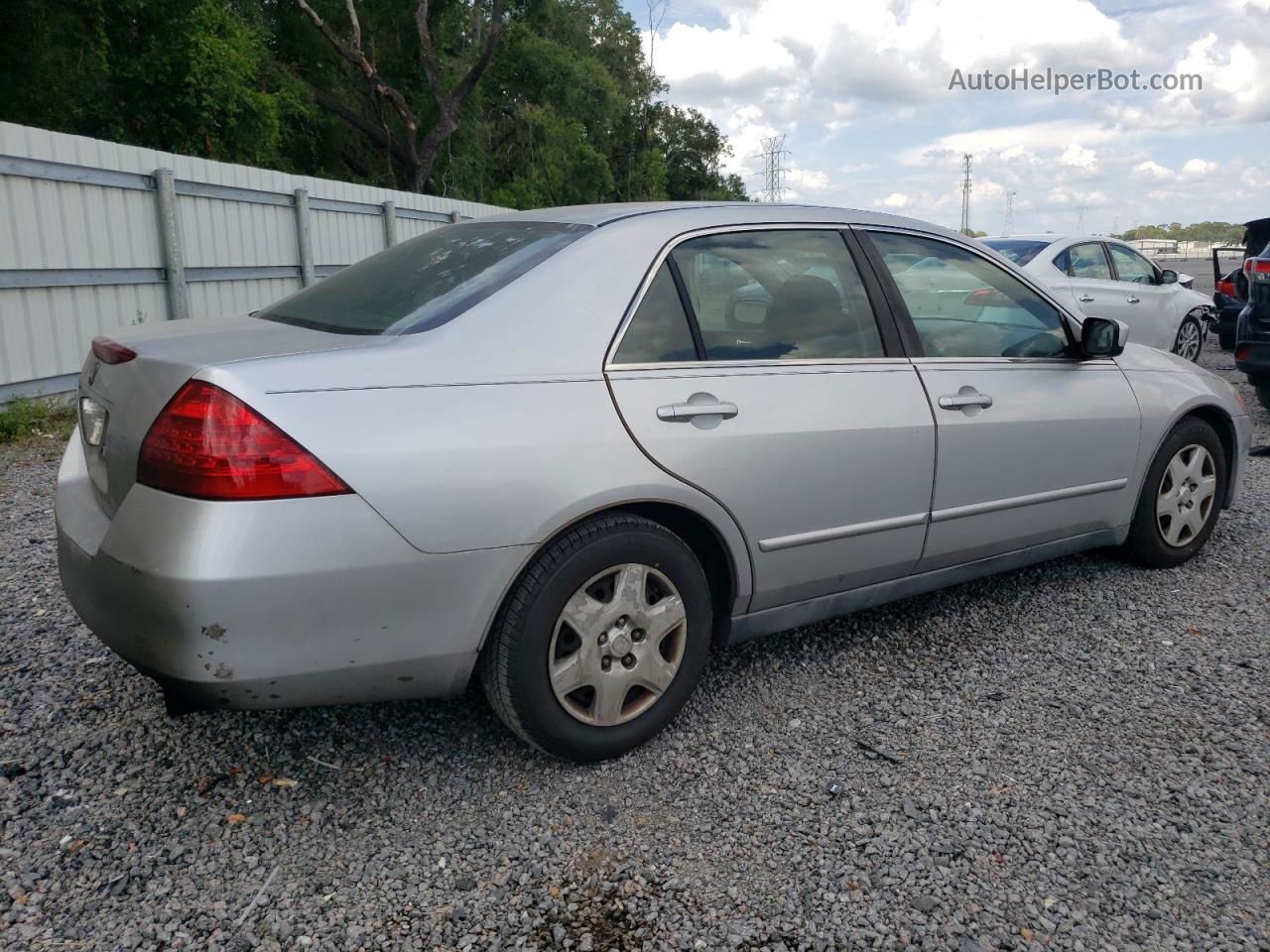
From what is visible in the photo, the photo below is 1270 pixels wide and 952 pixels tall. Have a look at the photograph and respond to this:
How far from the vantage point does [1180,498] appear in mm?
4527

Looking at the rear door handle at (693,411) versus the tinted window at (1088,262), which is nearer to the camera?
the rear door handle at (693,411)

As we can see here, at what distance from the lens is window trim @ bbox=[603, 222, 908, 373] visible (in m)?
2.88

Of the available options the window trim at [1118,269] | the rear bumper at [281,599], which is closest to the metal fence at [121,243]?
the rear bumper at [281,599]

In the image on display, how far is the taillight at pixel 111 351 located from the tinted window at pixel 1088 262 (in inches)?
372

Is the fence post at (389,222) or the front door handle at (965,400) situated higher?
the fence post at (389,222)

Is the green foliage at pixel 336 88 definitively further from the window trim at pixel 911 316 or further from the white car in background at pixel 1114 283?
the window trim at pixel 911 316

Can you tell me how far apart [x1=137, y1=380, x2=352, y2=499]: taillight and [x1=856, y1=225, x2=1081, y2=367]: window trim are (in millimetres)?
2056

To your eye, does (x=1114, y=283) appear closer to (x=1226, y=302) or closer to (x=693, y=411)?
(x=1226, y=302)

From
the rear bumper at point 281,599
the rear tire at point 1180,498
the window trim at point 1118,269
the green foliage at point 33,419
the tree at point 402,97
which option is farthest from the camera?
the tree at point 402,97

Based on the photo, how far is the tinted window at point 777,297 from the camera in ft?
10.2

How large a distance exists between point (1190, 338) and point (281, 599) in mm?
12136

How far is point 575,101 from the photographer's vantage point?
36375 mm

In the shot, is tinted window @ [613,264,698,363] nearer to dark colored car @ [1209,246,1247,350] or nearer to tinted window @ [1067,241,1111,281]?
tinted window @ [1067,241,1111,281]

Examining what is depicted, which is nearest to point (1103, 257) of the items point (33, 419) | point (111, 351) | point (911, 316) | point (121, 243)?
point (911, 316)
